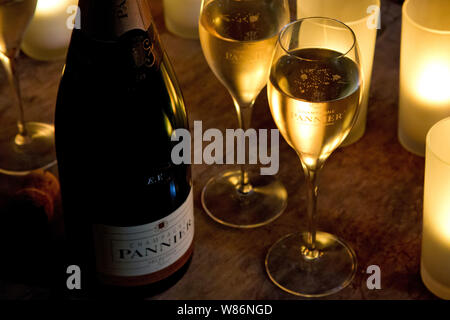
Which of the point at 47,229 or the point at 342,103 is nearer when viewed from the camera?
the point at 342,103

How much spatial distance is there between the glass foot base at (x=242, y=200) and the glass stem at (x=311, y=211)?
0.08m

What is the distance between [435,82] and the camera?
3.75ft

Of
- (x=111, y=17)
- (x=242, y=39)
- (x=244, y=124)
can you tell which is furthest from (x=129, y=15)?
(x=244, y=124)

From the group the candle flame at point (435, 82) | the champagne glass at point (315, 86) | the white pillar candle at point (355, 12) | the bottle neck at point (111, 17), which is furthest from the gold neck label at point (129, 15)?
the candle flame at point (435, 82)

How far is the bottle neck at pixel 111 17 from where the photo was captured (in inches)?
36.9

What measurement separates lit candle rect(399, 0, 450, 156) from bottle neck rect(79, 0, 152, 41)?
391 mm

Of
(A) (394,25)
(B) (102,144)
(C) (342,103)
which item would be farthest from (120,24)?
(A) (394,25)

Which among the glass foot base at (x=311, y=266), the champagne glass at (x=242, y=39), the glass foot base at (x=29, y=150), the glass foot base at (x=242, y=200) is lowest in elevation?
the glass foot base at (x=311, y=266)

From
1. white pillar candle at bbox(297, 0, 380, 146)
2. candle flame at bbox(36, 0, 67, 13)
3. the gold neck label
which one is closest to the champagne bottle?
the gold neck label

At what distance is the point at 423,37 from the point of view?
1.10 metres

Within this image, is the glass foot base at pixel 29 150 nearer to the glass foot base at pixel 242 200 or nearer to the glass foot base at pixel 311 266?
the glass foot base at pixel 242 200

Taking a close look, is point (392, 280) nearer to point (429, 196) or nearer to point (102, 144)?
point (429, 196)

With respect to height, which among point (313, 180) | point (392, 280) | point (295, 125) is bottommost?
point (392, 280)
